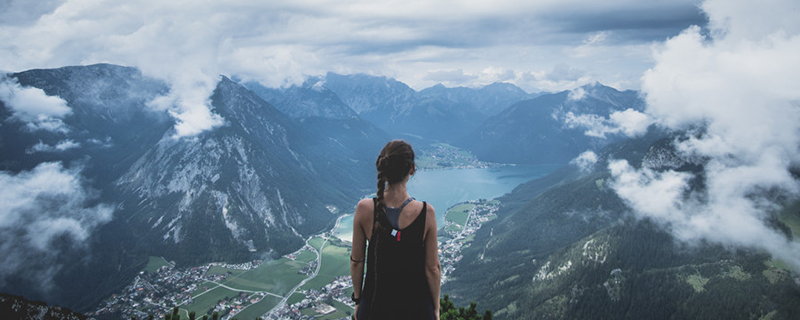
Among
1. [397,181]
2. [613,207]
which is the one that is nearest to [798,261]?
[613,207]

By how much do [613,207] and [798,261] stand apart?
1773 inches

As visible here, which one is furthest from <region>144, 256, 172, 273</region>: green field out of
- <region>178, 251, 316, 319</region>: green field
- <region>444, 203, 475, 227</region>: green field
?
<region>444, 203, 475, 227</region>: green field

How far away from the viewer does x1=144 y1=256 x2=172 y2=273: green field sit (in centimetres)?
7856

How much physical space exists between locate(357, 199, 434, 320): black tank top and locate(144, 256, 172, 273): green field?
9144 centimetres

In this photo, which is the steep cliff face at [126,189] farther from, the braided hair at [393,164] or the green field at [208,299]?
the braided hair at [393,164]

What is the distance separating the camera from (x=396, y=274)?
3852 millimetres

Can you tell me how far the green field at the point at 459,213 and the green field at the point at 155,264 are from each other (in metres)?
76.6

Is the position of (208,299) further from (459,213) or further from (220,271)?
(459,213)

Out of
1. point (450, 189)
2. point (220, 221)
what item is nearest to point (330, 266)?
point (220, 221)

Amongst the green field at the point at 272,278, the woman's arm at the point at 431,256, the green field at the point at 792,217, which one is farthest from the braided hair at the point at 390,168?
the green field at the point at 792,217

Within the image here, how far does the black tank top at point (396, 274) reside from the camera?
3697mm

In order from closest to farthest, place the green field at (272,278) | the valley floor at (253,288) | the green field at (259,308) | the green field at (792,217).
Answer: the green field at (259,308) → the valley floor at (253,288) → the green field at (792,217) → the green field at (272,278)

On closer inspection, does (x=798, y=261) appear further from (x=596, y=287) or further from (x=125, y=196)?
(x=125, y=196)

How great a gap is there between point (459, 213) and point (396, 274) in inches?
4966
